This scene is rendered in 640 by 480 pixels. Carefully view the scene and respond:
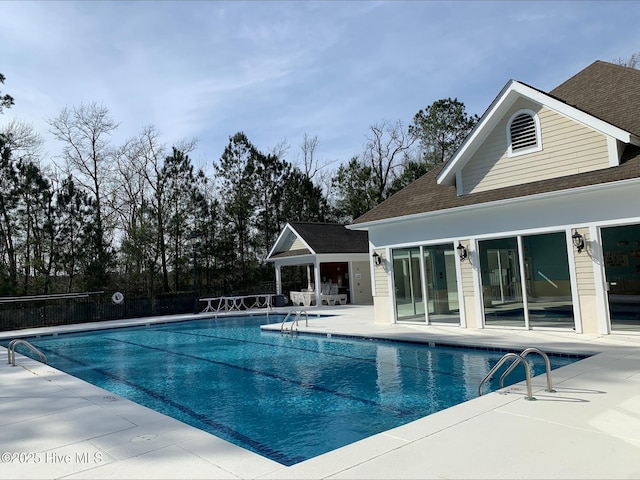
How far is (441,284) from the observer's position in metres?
11.9

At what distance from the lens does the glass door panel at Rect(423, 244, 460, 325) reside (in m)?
11.6

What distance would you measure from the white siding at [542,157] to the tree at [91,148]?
21.0m

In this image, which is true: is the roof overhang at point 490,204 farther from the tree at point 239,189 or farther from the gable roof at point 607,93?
the tree at point 239,189

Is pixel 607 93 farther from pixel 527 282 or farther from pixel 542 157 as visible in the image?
pixel 527 282

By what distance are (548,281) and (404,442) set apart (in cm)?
707

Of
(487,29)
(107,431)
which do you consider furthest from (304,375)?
(487,29)

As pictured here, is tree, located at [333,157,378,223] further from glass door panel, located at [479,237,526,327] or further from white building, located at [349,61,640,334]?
glass door panel, located at [479,237,526,327]

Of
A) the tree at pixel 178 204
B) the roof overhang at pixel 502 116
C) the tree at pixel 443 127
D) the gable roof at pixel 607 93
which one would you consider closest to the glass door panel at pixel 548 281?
the roof overhang at pixel 502 116

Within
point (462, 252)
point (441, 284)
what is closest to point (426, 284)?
point (441, 284)

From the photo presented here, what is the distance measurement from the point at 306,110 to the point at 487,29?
9437mm

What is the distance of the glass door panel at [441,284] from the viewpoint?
1155 cm

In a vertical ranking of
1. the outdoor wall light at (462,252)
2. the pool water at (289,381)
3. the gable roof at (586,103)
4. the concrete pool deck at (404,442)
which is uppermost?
the gable roof at (586,103)

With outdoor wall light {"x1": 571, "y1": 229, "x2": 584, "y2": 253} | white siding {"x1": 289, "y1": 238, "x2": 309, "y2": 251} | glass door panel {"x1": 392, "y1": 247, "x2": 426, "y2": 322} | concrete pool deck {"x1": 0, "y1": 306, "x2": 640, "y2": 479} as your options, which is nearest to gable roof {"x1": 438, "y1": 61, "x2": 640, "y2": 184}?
outdoor wall light {"x1": 571, "y1": 229, "x2": 584, "y2": 253}

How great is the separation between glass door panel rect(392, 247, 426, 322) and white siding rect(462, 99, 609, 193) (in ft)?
8.12
